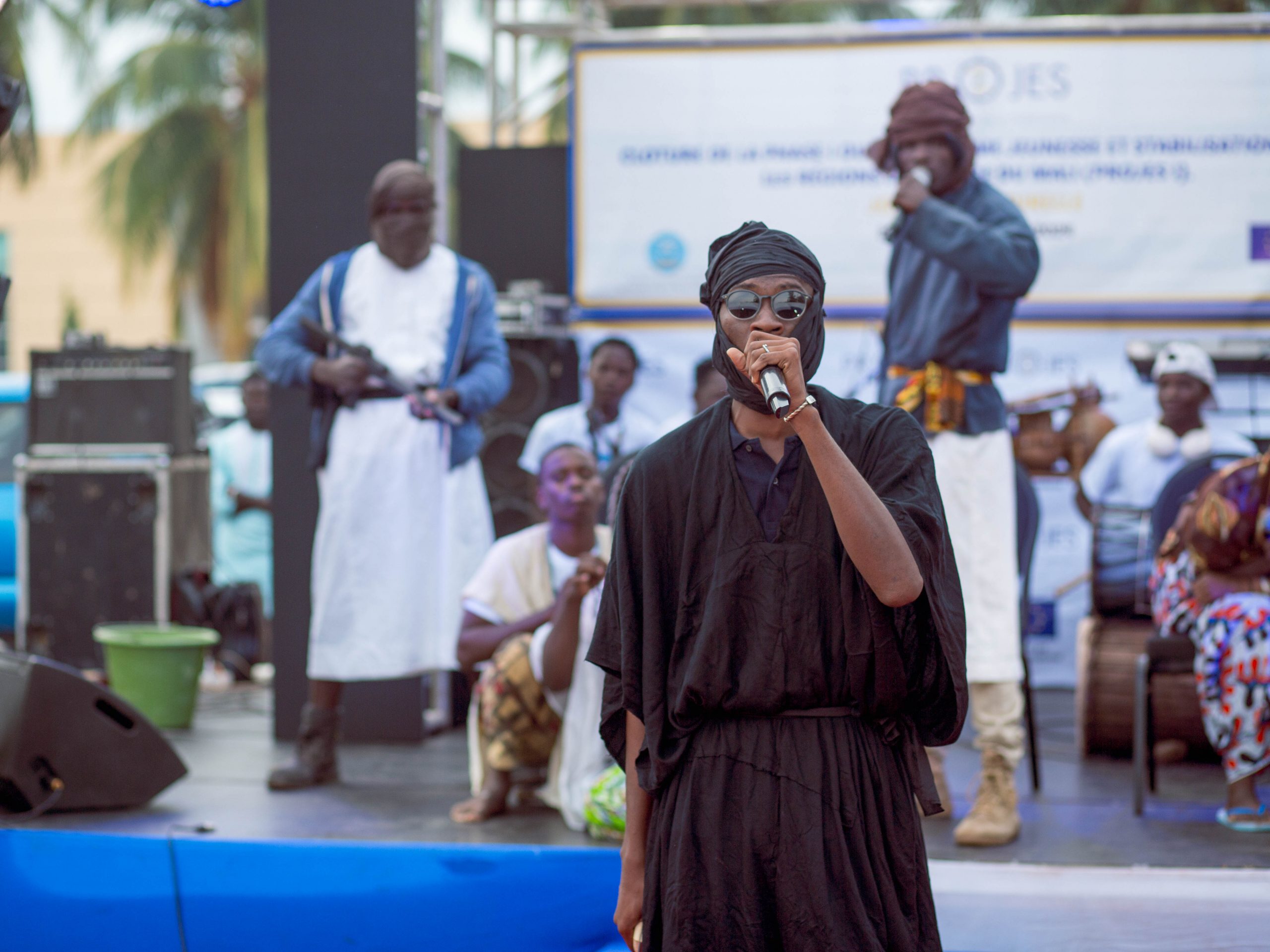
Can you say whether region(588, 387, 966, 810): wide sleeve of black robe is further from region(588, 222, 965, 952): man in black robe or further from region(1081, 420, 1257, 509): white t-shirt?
region(1081, 420, 1257, 509): white t-shirt

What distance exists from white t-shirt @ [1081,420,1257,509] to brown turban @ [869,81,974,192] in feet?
8.72

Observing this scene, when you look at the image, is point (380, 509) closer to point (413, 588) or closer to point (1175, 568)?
point (413, 588)

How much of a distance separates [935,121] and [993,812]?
2.05 meters

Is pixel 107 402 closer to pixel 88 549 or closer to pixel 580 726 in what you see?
pixel 88 549

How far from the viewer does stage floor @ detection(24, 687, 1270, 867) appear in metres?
4.20

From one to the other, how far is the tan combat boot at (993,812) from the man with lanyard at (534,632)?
44.1 inches

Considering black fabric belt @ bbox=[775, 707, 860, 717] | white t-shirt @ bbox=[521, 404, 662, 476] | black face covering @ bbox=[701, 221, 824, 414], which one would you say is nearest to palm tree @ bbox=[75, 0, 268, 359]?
white t-shirt @ bbox=[521, 404, 662, 476]

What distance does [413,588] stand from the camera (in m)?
5.19

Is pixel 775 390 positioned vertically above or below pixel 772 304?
below

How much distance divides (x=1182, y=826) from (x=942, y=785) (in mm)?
731

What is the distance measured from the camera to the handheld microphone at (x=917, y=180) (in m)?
4.25

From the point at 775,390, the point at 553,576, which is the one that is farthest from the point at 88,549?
the point at 775,390

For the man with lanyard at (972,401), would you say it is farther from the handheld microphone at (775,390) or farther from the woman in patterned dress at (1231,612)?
the handheld microphone at (775,390)

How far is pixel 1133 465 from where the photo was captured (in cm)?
681
